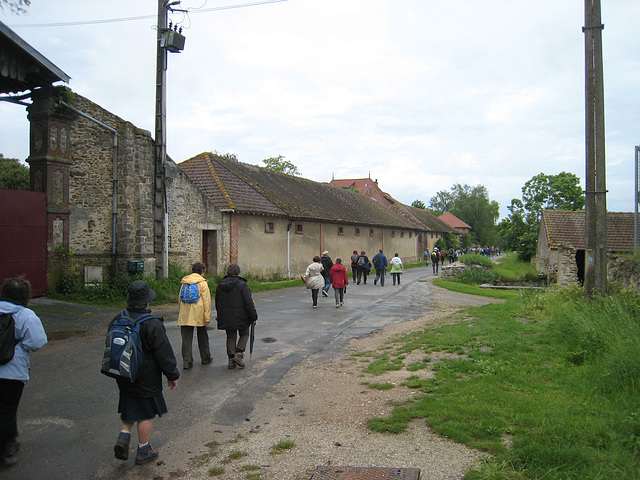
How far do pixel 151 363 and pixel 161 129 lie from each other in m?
12.5

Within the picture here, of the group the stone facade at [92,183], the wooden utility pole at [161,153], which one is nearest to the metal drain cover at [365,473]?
the stone facade at [92,183]

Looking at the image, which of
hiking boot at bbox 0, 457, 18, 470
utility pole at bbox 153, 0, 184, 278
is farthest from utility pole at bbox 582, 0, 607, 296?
utility pole at bbox 153, 0, 184, 278

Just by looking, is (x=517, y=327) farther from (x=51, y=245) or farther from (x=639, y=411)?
(x=51, y=245)

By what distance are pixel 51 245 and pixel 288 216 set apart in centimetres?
1263

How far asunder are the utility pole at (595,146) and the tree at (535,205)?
42.2 m

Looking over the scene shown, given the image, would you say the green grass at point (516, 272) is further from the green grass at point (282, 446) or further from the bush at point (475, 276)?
the green grass at point (282, 446)

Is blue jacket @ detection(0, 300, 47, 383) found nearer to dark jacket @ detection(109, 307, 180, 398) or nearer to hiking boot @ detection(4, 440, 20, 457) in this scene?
hiking boot @ detection(4, 440, 20, 457)

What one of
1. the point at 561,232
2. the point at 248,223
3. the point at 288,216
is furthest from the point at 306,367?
the point at 561,232

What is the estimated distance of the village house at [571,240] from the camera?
2445 cm

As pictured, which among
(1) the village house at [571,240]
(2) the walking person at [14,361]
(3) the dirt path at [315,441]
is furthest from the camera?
(1) the village house at [571,240]

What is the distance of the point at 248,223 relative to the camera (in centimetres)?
2173

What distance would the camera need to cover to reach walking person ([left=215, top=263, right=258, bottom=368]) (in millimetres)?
7469

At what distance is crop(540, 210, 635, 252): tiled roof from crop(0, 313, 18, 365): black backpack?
92.5 feet

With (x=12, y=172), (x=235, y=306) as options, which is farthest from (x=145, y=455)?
(x=12, y=172)
